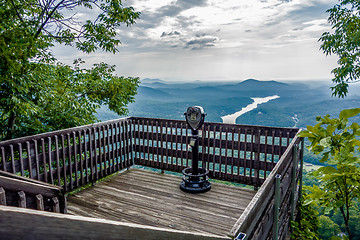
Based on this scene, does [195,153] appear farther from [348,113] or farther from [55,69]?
[55,69]

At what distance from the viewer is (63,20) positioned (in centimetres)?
616

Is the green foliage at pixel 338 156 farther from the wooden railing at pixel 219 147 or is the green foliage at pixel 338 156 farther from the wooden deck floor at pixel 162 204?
the wooden railing at pixel 219 147

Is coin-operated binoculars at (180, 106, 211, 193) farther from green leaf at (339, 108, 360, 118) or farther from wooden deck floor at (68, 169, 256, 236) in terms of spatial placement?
green leaf at (339, 108, 360, 118)

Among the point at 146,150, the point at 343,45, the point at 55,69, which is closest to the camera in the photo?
the point at 146,150

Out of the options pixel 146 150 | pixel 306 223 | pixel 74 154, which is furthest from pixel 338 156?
pixel 146 150

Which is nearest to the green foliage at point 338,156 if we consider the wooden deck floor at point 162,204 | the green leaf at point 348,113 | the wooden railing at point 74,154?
the green leaf at point 348,113

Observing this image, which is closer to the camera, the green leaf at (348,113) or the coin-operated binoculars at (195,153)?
the green leaf at (348,113)

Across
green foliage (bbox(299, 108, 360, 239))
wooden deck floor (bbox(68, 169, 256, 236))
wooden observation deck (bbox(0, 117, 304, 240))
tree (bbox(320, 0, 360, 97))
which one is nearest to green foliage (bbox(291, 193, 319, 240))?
wooden observation deck (bbox(0, 117, 304, 240))

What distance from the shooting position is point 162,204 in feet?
12.2

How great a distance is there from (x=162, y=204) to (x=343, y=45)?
7.99 m

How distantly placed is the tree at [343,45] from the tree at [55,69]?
6414 mm

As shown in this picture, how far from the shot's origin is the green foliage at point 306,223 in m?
3.13

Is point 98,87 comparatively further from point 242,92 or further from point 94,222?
point 242,92

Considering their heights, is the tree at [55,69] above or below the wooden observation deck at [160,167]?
above
